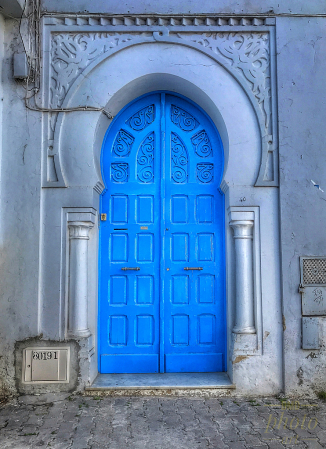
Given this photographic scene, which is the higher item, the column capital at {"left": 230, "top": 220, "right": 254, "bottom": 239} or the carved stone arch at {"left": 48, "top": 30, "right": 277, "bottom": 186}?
the carved stone arch at {"left": 48, "top": 30, "right": 277, "bottom": 186}

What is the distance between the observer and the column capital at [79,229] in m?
4.68

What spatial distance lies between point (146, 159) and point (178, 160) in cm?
44

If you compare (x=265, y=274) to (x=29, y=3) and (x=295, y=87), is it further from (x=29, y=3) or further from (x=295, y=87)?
(x=29, y=3)

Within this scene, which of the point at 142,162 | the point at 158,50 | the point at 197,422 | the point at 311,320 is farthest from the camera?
the point at 142,162

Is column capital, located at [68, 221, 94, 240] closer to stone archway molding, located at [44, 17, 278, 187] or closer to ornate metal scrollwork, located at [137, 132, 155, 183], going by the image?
stone archway molding, located at [44, 17, 278, 187]

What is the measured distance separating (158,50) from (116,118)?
1042mm

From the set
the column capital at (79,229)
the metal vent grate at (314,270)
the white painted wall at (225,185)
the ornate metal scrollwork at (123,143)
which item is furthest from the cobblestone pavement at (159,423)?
the ornate metal scrollwork at (123,143)

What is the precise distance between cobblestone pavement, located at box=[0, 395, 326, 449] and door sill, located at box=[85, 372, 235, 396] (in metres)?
0.10

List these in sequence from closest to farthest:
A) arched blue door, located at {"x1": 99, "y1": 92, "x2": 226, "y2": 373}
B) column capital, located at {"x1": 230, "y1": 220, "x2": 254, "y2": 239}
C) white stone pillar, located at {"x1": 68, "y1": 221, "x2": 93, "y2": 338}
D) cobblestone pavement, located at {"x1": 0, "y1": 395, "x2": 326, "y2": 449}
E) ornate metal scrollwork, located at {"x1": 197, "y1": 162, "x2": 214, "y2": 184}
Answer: cobblestone pavement, located at {"x1": 0, "y1": 395, "x2": 326, "y2": 449}, white stone pillar, located at {"x1": 68, "y1": 221, "x2": 93, "y2": 338}, column capital, located at {"x1": 230, "y1": 220, "x2": 254, "y2": 239}, arched blue door, located at {"x1": 99, "y1": 92, "x2": 226, "y2": 373}, ornate metal scrollwork, located at {"x1": 197, "y1": 162, "x2": 214, "y2": 184}

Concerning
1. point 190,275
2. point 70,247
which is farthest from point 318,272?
point 70,247

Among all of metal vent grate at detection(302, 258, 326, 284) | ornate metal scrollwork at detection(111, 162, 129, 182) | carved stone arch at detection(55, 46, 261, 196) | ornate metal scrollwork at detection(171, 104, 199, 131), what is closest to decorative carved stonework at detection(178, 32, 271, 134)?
carved stone arch at detection(55, 46, 261, 196)

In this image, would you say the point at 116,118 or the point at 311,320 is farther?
the point at 116,118

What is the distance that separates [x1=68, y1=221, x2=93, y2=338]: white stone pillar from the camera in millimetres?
4613

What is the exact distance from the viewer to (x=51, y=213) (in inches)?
184
